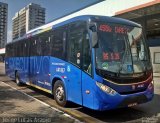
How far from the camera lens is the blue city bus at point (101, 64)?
7020mm

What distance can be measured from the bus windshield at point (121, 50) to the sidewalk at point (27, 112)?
1.89m

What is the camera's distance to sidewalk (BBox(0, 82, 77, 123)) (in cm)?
730

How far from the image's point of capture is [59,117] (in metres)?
7.58

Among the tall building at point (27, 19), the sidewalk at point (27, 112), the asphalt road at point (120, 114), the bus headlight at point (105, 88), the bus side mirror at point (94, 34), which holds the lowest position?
the asphalt road at point (120, 114)

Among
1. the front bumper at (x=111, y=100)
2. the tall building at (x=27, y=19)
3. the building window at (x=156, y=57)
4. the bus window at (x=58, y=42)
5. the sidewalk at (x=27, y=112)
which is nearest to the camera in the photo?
the front bumper at (x=111, y=100)

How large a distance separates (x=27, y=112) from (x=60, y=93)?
56.4 inches

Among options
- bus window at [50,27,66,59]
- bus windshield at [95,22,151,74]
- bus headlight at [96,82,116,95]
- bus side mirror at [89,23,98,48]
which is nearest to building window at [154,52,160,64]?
bus window at [50,27,66,59]

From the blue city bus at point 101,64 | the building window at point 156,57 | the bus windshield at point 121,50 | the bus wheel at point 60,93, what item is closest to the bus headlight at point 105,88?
the blue city bus at point 101,64

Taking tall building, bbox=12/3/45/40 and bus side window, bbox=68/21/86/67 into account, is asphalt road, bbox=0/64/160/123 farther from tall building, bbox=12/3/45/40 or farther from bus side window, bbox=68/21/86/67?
tall building, bbox=12/3/45/40

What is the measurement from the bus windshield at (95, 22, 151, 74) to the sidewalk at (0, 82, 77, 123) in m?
1.89

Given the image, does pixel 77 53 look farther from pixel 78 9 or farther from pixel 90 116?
pixel 78 9

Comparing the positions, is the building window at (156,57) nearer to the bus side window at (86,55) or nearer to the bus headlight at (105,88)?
the bus side window at (86,55)

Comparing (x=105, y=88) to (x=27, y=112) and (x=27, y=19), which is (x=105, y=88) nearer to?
(x=27, y=112)

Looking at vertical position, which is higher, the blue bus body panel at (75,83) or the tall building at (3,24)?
the tall building at (3,24)
